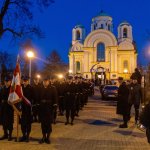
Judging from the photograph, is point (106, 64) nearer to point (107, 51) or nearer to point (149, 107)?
point (107, 51)

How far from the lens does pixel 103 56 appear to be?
91438 mm

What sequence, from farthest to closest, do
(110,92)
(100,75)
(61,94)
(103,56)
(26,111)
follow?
(103,56)
(100,75)
(110,92)
(61,94)
(26,111)

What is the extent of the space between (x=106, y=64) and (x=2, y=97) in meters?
77.7

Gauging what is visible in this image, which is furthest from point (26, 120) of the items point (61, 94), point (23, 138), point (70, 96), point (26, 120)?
point (61, 94)

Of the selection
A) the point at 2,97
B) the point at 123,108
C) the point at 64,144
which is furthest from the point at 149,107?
the point at 123,108

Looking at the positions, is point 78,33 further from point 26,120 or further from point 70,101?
point 26,120

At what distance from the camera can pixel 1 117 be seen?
13.0 meters

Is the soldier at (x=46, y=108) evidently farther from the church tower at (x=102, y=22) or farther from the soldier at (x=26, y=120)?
the church tower at (x=102, y=22)

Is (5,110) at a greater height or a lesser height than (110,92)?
lesser

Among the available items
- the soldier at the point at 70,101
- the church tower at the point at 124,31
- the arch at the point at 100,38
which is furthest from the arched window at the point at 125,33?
the soldier at the point at 70,101

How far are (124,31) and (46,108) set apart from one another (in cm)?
8861

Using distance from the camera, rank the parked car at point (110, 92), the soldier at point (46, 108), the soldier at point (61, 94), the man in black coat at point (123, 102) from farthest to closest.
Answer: the parked car at point (110, 92) < the soldier at point (61, 94) < the man in black coat at point (123, 102) < the soldier at point (46, 108)

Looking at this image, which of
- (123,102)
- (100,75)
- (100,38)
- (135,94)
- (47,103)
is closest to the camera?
(47,103)

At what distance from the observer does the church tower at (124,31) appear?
97500 millimetres
